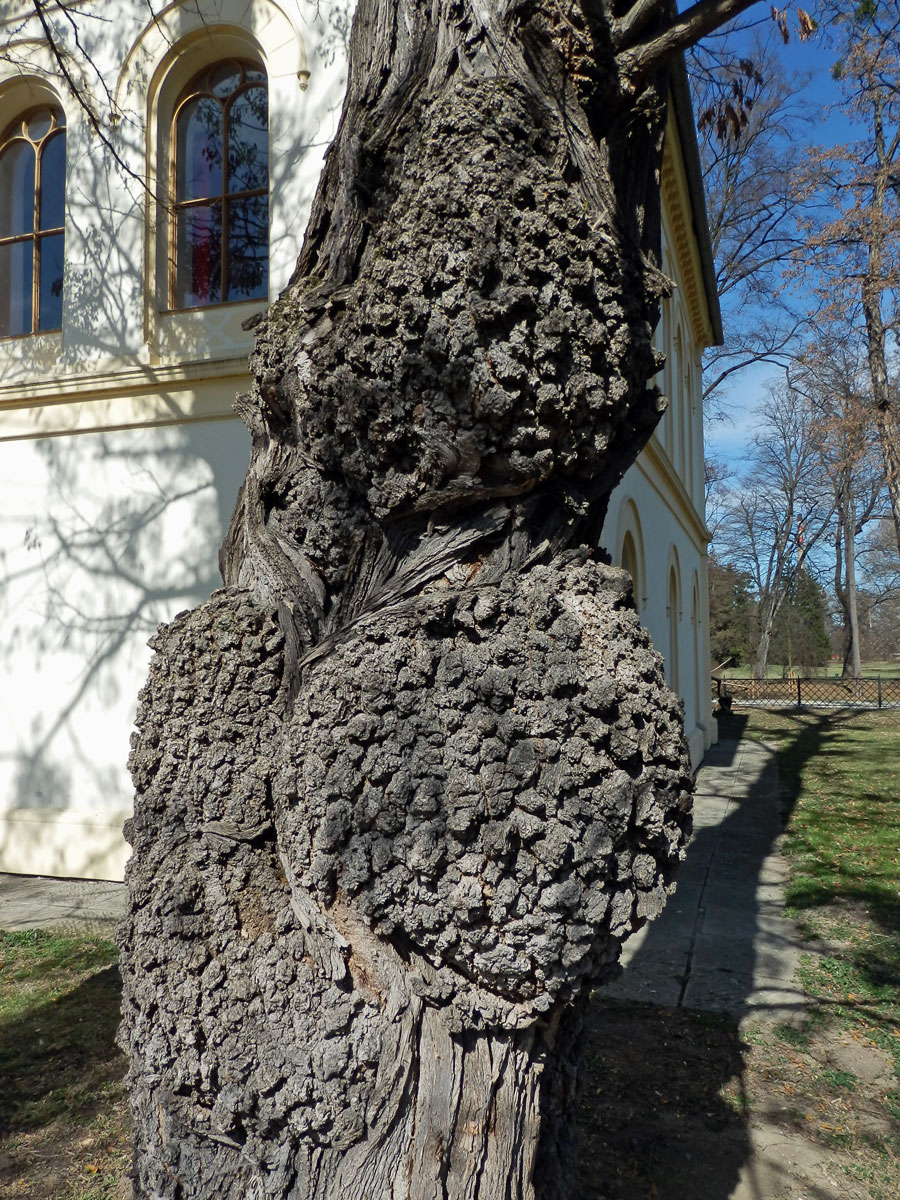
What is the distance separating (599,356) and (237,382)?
6193 millimetres

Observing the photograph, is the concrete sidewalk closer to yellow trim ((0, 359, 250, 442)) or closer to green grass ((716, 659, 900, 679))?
yellow trim ((0, 359, 250, 442))

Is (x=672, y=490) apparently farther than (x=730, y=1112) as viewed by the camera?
Yes

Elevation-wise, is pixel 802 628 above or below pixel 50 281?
below

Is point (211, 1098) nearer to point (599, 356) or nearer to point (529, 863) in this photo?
point (529, 863)

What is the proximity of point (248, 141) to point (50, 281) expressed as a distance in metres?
2.54

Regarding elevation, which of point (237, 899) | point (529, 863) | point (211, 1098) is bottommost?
point (211, 1098)

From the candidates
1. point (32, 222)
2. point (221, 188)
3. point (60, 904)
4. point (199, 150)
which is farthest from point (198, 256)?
point (60, 904)

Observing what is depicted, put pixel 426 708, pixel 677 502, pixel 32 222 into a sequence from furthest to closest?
pixel 677 502 → pixel 32 222 → pixel 426 708

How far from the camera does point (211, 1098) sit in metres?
1.80

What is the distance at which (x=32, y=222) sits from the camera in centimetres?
878

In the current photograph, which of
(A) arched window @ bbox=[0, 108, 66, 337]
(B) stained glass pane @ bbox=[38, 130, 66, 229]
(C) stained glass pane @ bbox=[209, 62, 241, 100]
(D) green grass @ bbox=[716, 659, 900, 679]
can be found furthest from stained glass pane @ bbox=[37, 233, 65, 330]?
(D) green grass @ bbox=[716, 659, 900, 679]

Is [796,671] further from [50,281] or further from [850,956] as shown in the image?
[50,281]

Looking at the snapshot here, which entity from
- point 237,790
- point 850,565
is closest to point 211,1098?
point 237,790

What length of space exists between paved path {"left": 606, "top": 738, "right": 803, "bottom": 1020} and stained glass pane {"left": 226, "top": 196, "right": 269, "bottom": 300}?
6.41 m
